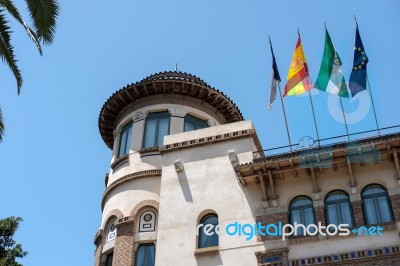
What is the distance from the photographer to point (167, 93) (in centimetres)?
2497

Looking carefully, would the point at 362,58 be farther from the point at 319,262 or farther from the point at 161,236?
the point at 161,236

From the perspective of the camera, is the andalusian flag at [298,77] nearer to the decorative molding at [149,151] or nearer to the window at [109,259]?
the decorative molding at [149,151]

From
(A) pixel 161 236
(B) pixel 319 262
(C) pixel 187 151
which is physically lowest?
(B) pixel 319 262

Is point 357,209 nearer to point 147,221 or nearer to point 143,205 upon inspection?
point 147,221

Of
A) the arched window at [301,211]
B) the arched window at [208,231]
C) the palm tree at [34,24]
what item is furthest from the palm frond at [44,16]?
the arched window at [301,211]

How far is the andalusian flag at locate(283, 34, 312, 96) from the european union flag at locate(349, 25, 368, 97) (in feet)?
5.86

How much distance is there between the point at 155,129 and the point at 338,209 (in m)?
9.39

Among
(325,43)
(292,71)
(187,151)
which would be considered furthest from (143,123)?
(325,43)

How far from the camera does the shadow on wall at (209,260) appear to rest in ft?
58.9

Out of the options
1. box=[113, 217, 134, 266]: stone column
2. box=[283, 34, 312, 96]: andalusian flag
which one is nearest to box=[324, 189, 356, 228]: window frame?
box=[283, 34, 312, 96]: andalusian flag

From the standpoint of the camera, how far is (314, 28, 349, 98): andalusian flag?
22.1 metres

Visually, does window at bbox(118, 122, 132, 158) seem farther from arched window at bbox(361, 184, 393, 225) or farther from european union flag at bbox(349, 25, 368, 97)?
arched window at bbox(361, 184, 393, 225)

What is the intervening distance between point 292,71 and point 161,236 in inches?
364

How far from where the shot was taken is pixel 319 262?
55.5ft
